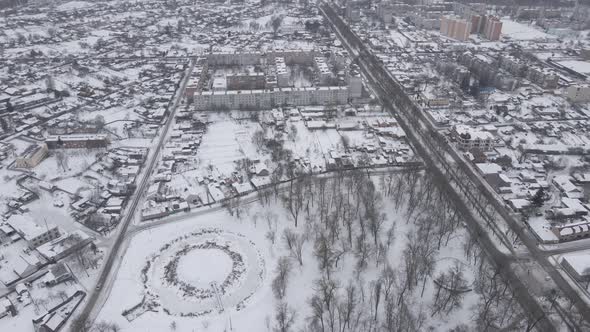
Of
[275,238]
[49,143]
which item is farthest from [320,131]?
[49,143]

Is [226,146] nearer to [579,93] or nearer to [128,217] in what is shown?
[128,217]

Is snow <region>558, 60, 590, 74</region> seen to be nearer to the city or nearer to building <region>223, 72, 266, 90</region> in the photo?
the city

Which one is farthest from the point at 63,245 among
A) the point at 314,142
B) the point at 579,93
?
the point at 579,93

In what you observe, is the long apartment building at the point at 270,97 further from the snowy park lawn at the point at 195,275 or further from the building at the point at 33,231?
the building at the point at 33,231

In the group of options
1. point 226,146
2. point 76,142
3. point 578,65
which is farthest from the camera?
point 578,65

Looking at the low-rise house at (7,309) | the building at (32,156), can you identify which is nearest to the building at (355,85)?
the building at (32,156)

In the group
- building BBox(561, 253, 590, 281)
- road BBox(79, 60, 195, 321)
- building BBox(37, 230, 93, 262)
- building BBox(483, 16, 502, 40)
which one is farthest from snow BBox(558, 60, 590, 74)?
building BBox(37, 230, 93, 262)

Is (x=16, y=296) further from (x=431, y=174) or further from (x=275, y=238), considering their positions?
(x=431, y=174)
